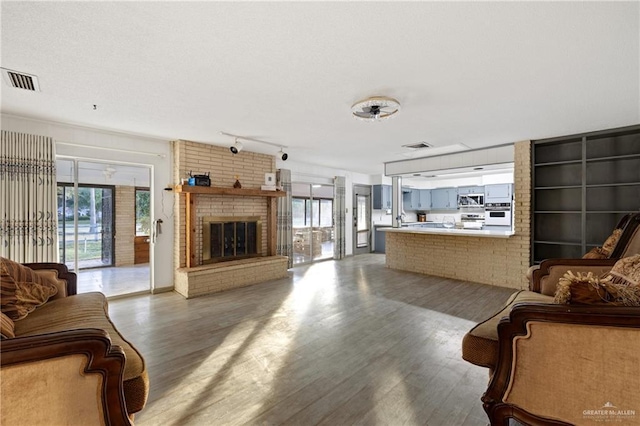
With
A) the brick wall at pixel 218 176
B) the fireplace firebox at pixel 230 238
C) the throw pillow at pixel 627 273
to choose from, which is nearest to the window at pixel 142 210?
the brick wall at pixel 218 176

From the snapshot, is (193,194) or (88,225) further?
(88,225)

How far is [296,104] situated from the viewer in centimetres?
311

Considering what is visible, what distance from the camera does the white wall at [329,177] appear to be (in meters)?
6.88

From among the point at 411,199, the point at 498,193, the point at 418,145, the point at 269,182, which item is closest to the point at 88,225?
the point at 269,182

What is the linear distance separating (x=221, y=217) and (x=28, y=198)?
8.26 ft

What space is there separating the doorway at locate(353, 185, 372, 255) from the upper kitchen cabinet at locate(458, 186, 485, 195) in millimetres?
2738

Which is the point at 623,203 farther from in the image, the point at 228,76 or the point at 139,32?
the point at 139,32

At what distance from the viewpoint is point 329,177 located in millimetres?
7727

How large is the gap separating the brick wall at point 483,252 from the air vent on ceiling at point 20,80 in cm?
610

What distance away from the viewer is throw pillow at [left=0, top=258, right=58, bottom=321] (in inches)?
80.1

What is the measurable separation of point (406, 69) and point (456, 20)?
2.02 ft

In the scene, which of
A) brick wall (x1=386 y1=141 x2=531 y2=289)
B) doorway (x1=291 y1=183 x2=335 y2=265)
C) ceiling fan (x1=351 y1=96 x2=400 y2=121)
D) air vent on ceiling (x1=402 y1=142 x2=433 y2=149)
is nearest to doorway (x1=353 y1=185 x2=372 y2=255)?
doorway (x1=291 y1=183 x2=335 y2=265)

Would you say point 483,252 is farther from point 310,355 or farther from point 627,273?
point 310,355

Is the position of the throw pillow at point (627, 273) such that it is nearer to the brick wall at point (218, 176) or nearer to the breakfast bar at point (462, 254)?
the breakfast bar at point (462, 254)
